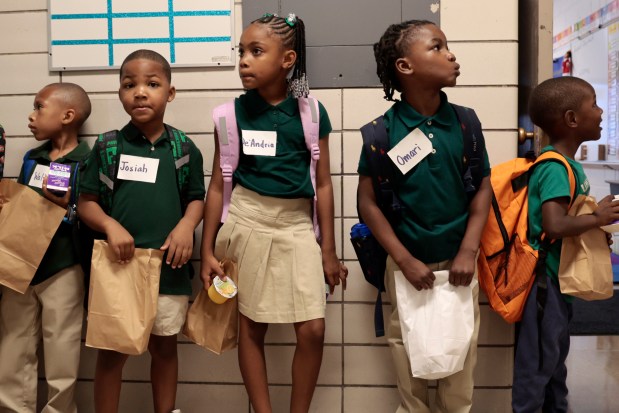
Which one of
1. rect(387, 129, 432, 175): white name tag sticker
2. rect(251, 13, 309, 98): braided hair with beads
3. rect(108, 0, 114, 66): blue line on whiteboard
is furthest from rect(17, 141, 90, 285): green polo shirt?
rect(387, 129, 432, 175): white name tag sticker

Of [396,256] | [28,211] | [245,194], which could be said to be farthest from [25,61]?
[396,256]

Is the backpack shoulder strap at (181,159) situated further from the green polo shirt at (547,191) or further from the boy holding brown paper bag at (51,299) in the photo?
the green polo shirt at (547,191)

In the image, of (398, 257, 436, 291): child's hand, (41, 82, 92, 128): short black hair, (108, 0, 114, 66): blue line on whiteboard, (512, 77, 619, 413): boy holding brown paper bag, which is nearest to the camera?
(398, 257, 436, 291): child's hand

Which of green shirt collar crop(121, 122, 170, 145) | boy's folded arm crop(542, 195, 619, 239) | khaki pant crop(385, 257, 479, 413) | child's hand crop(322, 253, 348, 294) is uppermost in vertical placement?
green shirt collar crop(121, 122, 170, 145)

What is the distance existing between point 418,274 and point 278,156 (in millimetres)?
634

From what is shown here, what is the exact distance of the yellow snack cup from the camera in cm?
197

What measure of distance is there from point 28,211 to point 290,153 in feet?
3.26

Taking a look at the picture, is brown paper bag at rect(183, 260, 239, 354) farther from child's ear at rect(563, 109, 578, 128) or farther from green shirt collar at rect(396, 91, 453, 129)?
child's ear at rect(563, 109, 578, 128)

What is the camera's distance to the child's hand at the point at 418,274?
6.01 ft

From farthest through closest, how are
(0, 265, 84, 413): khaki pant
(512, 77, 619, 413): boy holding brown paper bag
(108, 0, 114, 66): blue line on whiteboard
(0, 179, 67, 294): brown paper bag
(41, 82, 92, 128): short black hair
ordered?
(108, 0, 114, 66): blue line on whiteboard, (41, 82, 92, 128): short black hair, (0, 265, 84, 413): khaki pant, (0, 179, 67, 294): brown paper bag, (512, 77, 619, 413): boy holding brown paper bag

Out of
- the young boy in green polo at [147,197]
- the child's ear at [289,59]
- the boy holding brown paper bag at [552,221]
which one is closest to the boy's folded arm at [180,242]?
the young boy in green polo at [147,197]

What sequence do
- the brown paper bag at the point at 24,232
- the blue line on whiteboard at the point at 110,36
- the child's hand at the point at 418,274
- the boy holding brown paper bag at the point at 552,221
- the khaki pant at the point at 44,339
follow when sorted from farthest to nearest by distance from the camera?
the blue line on whiteboard at the point at 110,36 < the khaki pant at the point at 44,339 < the brown paper bag at the point at 24,232 < the boy holding brown paper bag at the point at 552,221 < the child's hand at the point at 418,274

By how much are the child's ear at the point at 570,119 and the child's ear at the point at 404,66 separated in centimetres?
65

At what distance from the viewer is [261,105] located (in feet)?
6.55
